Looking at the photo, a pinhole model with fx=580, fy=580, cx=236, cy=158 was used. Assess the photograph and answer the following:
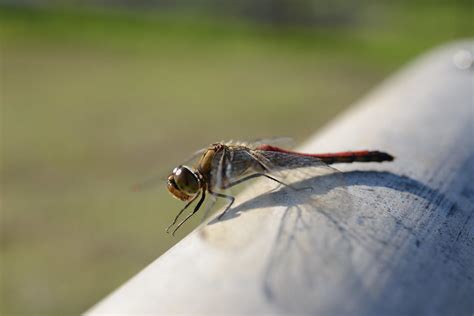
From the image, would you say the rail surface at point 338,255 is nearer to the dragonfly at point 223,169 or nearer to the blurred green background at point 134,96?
the dragonfly at point 223,169

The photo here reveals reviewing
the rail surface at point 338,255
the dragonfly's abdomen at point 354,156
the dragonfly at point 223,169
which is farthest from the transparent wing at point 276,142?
the rail surface at point 338,255

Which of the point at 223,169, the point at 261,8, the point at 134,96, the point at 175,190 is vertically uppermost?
the point at 261,8

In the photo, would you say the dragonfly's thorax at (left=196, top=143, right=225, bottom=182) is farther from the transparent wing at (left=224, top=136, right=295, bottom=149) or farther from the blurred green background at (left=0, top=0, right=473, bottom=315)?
the blurred green background at (left=0, top=0, right=473, bottom=315)

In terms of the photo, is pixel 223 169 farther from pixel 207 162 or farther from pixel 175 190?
Answer: pixel 175 190

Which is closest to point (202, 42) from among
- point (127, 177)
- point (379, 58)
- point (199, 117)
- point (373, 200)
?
point (379, 58)

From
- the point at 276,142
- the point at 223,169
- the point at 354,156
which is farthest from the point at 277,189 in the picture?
the point at 276,142

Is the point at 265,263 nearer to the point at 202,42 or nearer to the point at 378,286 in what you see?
the point at 378,286
